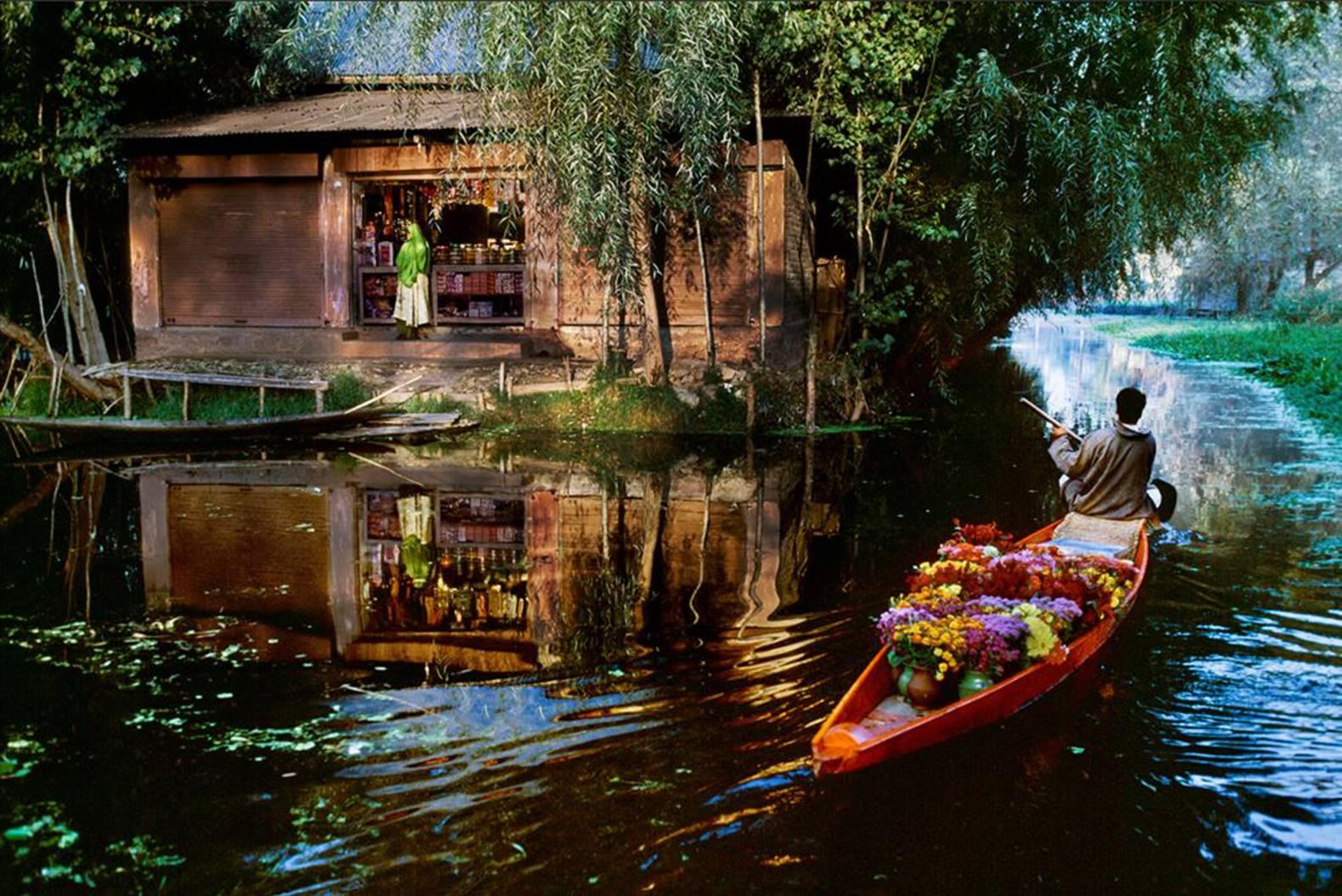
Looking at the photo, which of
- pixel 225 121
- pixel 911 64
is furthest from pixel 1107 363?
pixel 225 121

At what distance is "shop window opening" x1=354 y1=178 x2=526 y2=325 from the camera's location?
776 inches

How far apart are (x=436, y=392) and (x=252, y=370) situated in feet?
10.5

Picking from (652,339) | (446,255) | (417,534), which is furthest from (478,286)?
(417,534)

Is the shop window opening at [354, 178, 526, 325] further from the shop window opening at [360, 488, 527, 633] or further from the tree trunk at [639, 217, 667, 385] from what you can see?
the shop window opening at [360, 488, 527, 633]

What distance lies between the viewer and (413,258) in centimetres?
1914

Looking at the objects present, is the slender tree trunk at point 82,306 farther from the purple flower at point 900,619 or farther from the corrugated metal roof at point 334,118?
the purple flower at point 900,619

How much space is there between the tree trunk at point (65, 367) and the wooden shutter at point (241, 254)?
2098mm

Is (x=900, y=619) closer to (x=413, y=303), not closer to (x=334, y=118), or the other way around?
(x=413, y=303)

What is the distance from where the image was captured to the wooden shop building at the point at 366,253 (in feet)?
60.3

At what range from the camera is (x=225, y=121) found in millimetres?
19172

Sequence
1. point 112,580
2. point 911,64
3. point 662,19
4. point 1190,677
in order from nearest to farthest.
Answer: point 1190,677 < point 112,580 < point 662,19 < point 911,64

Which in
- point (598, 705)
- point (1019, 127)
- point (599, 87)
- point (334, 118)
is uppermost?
point (334, 118)

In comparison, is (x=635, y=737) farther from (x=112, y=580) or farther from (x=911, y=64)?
(x=911, y=64)

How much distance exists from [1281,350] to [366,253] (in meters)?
23.7
